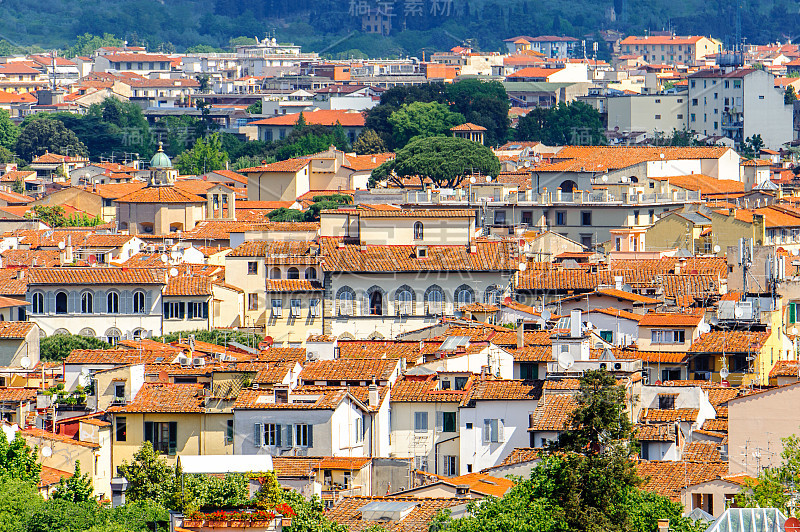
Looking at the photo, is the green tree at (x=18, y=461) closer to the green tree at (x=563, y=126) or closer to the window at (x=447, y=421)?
the window at (x=447, y=421)

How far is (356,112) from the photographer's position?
114m

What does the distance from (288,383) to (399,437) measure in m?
1.79

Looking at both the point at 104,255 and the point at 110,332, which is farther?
the point at 104,255

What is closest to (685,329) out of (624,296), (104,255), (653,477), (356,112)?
(624,296)

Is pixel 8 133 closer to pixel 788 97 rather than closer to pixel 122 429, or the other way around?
pixel 788 97

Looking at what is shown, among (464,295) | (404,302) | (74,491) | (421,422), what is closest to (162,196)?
(404,302)

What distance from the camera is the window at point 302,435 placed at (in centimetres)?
2842

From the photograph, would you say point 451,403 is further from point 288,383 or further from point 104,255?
point 104,255

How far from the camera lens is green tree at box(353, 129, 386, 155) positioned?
9538 cm

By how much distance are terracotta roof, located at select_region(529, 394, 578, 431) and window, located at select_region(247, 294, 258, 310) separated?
65.1ft

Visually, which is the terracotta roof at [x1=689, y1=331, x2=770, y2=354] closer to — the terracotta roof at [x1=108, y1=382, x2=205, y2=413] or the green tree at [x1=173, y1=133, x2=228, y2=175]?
the terracotta roof at [x1=108, y1=382, x2=205, y2=413]

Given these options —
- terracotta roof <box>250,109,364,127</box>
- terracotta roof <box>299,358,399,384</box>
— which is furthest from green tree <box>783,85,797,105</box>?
terracotta roof <box>299,358,399,384</box>

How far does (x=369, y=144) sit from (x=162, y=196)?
98.6 ft

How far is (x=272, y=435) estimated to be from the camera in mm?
28578
